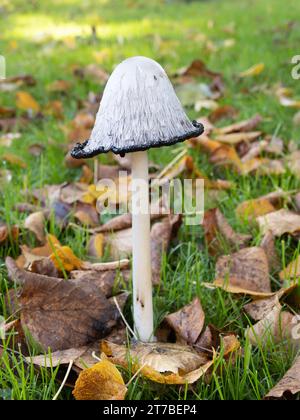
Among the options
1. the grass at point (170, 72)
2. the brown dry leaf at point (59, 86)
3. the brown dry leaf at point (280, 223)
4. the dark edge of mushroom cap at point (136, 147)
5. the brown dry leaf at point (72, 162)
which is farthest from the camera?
the brown dry leaf at point (59, 86)

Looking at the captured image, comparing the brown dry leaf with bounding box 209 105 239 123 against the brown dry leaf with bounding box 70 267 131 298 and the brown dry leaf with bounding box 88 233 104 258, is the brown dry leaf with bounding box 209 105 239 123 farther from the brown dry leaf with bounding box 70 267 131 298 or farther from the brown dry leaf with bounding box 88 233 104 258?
the brown dry leaf with bounding box 70 267 131 298

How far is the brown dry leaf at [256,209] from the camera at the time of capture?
2.16 m

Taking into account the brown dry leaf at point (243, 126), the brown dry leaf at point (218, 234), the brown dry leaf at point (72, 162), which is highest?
the brown dry leaf at point (243, 126)

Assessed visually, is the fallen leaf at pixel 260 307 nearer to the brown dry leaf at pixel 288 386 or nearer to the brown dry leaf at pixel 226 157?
the brown dry leaf at pixel 288 386

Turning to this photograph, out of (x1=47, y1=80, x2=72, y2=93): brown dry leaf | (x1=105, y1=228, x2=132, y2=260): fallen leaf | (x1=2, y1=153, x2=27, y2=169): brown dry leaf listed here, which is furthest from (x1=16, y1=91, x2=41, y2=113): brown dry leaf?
(x1=105, y1=228, x2=132, y2=260): fallen leaf

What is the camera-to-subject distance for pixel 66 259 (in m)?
1.88

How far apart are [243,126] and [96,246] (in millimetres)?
1256

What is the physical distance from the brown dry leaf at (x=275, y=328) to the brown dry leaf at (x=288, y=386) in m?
0.13

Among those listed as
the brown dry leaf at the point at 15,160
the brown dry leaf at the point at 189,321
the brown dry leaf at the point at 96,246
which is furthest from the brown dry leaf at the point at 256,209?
the brown dry leaf at the point at 15,160

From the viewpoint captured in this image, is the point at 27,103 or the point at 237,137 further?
the point at 27,103

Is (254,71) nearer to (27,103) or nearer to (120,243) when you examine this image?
(27,103)

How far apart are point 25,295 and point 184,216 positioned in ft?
2.59

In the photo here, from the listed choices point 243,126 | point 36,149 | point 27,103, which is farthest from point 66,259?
point 27,103

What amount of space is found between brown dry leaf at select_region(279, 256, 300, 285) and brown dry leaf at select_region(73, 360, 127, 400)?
0.60 meters
